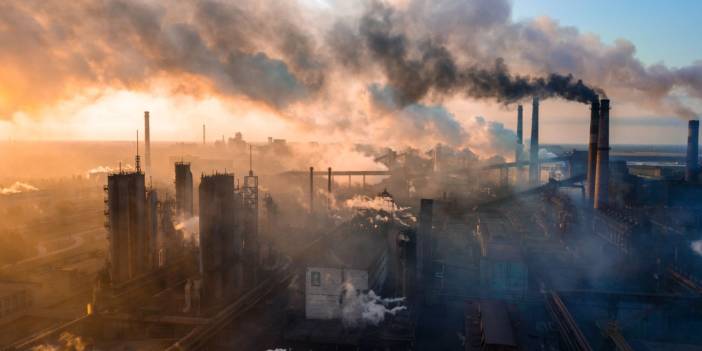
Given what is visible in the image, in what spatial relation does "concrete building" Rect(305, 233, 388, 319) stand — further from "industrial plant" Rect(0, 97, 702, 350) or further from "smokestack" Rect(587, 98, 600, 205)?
"smokestack" Rect(587, 98, 600, 205)

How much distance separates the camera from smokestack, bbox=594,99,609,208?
34.3 meters

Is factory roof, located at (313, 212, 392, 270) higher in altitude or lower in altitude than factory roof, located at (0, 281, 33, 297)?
higher

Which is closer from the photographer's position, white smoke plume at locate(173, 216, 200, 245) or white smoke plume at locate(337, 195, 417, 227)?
white smoke plume at locate(173, 216, 200, 245)

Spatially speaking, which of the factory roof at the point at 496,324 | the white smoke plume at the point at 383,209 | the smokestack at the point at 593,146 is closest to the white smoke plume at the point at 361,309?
the factory roof at the point at 496,324

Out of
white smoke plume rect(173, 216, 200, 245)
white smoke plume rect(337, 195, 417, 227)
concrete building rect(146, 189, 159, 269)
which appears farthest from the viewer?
white smoke plume rect(337, 195, 417, 227)

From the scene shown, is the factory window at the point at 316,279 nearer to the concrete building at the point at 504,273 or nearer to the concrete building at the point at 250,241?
the concrete building at the point at 250,241

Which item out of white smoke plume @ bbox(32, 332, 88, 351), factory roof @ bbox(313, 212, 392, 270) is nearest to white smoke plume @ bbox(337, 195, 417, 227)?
factory roof @ bbox(313, 212, 392, 270)

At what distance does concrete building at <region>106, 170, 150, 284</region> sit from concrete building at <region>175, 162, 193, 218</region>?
272 inches

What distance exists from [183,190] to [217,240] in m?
11.3

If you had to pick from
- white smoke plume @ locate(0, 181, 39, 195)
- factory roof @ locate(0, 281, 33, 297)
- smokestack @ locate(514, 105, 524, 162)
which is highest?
smokestack @ locate(514, 105, 524, 162)

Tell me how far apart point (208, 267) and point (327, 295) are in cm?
596

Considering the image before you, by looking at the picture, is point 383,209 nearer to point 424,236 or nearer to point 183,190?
point 424,236

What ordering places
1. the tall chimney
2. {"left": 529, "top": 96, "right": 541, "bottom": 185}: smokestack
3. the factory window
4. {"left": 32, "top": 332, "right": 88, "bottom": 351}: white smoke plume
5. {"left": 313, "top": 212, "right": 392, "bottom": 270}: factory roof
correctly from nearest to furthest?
{"left": 32, "top": 332, "right": 88, "bottom": 351}: white smoke plume, the factory window, {"left": 313, "top": 212, "right": 392, "bottom": 270}: factory roof, the tall chimney, {"left": 529, "top": 96, "right": 541, "bottom": 185}: smokestack

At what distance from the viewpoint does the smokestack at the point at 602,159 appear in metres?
34.3
